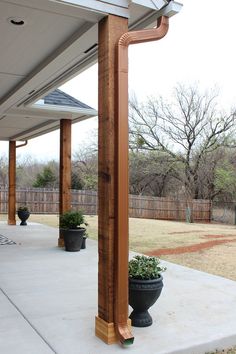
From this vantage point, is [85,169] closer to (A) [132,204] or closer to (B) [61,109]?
(A) [132,204]

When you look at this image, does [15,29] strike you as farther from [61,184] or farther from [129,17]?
[61,184]

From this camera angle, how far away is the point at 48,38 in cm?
402

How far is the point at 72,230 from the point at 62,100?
99.6 inches

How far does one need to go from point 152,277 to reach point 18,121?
654 centimetres

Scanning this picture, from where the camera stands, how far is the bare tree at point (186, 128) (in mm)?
22656

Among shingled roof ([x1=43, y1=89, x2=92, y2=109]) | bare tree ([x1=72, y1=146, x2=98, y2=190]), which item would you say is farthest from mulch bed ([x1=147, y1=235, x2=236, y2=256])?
bare tree ([x1=72, y1=146, x2=98, y2=190])

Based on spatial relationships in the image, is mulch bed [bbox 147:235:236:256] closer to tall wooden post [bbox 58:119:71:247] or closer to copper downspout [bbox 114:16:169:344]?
tall wooden post [bbox 58:119:71:247]

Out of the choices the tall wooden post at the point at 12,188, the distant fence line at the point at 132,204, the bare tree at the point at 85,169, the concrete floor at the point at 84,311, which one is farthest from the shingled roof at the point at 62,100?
the bare tree at the point at 85,169

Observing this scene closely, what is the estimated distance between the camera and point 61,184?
26.4ft

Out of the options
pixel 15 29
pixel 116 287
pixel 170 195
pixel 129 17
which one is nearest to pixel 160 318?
pixel 116 287

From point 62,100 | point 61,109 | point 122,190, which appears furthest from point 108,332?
point 62,100

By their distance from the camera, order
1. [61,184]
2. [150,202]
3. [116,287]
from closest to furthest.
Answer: [116,287], [61,184], [150,202]

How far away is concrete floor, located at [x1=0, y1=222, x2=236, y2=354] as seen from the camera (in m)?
3.05

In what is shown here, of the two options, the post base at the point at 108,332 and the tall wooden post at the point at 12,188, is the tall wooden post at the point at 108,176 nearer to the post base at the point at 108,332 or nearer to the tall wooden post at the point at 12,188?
the post base at the point at 108,332
